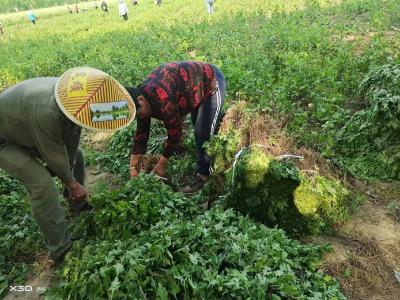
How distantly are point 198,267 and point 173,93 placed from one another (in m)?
1.55

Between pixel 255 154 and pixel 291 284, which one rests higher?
pixel 255 154

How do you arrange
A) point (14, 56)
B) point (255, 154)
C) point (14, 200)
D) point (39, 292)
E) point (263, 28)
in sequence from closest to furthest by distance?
1. point (39, 292)
2. point (255, 154)
3. point (14, 200)
4. point (263, 28)
5. point (14, 56)

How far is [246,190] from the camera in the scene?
142 inches

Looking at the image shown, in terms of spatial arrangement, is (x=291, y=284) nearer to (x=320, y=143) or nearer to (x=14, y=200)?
(x=320, y=143)

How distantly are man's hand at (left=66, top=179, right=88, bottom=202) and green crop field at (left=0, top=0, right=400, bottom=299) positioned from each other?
130 millimetres

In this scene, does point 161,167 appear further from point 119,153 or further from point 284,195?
point 119,153

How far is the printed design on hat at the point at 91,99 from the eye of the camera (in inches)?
110

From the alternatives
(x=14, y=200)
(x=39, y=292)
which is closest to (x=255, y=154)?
(x=39, y=292)

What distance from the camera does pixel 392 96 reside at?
15.4ft

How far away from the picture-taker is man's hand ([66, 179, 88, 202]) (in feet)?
11.3

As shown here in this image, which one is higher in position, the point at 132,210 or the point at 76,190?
the point at 76,190

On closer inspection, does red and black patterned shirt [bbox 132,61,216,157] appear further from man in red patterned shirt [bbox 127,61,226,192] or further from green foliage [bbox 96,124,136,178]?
green foliage [bbox 96,124,136,178]

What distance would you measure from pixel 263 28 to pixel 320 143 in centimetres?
617

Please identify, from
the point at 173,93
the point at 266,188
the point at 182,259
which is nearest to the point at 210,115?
the point at 173,93
